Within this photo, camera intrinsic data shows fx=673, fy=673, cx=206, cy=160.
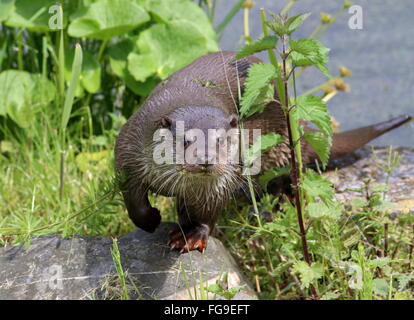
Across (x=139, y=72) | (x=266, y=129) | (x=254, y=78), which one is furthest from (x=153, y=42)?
(x=254, y=78)

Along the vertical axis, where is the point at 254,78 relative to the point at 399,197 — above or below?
above

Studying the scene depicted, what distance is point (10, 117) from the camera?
2.68 m

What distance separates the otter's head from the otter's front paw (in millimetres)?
120

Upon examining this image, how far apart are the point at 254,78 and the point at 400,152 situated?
129 centimetres

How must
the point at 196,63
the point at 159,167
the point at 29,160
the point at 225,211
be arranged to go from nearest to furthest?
the point at 159,167 < the point at 196,63 < the point at 225,211 < the point at 29,160

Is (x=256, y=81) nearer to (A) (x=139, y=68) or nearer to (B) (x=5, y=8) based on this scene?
(A) (x=139, y=68)

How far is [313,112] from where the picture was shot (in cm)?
151

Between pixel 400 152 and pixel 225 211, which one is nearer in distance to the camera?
pixel 225 211

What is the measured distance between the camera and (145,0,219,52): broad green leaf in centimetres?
271

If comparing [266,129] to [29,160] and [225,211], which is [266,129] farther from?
[29,160]

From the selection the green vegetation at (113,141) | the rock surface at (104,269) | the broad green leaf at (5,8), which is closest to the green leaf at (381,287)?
the green vegetation at (113,141)

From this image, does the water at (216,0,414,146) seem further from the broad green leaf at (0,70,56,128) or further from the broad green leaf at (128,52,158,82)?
the broad green leaf at (0,70,56,128)

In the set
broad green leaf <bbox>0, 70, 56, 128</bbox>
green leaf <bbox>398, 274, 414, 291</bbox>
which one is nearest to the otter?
green leaf <bbox>398, 274, 414, 291</bbox>

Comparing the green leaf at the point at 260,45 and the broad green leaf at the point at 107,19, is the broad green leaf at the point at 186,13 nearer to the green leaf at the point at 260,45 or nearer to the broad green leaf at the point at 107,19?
the broad green leaf at the point at 107,19
